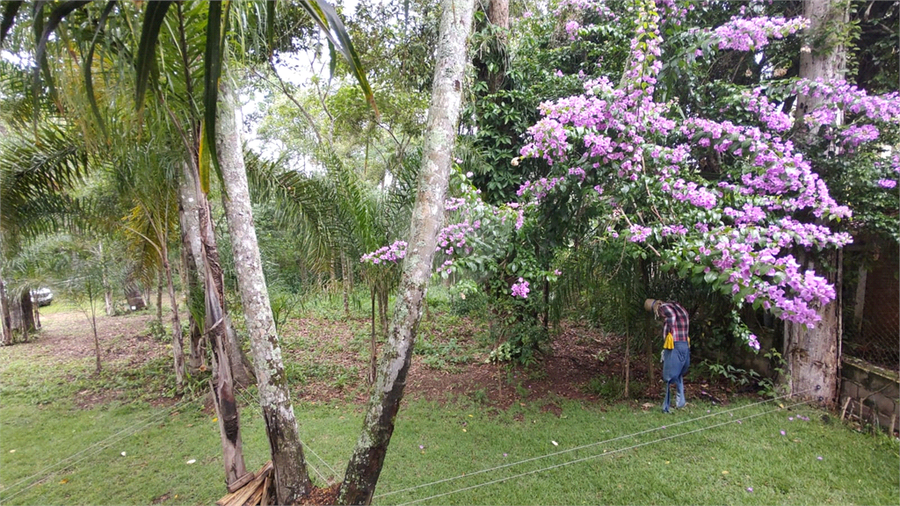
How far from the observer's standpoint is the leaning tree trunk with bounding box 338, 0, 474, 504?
1752mm

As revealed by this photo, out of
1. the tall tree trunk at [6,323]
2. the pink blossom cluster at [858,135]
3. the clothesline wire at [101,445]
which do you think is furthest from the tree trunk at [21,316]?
the pink blossom cluster at [858,135]

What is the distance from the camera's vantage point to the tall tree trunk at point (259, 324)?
6.30 ft

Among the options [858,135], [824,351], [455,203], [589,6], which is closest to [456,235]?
[455,203]

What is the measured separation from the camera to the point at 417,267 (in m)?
1.78

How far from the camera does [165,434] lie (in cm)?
393

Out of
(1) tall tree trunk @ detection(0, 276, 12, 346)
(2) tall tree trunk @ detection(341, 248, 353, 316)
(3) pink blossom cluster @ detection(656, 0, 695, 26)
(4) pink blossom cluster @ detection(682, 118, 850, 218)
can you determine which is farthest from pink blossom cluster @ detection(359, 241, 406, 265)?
(1) tall tree trunk @ detection(0, 276, 12, 346)

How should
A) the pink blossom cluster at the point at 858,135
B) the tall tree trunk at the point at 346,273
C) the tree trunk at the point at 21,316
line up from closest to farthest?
the pink blossom cluster at the point at 858,135
the tall tree trunk at the point at 346,273
the tree trunk at the point at 21,316

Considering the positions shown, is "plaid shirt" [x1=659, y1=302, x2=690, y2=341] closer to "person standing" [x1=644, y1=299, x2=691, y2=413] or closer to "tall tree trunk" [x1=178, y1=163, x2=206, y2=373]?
"person standing" [x1=644, y1=299, x2=691, y2=413]

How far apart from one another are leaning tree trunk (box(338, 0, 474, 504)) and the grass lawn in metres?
1.24

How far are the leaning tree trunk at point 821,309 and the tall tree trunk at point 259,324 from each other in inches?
183

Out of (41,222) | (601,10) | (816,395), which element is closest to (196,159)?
(41,222)

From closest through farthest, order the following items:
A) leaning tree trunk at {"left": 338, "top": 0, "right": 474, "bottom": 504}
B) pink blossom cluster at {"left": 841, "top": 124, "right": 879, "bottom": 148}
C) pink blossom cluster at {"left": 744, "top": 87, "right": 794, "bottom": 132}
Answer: leaning tree trunk at {"left": 338, "top": 0, "right": 474, "bottom": 504}
pink blossom cluster at {"left": 841, "top": 124, "right": 879, "bottom": 148}
pink blossom cluster at {"left": 744, "top": 87, "right": 794, "bottom": 132}

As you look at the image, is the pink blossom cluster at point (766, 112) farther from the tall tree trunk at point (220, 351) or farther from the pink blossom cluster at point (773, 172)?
the tall tree trunk at point (220, 351)

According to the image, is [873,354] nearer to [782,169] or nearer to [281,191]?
[782,169]
